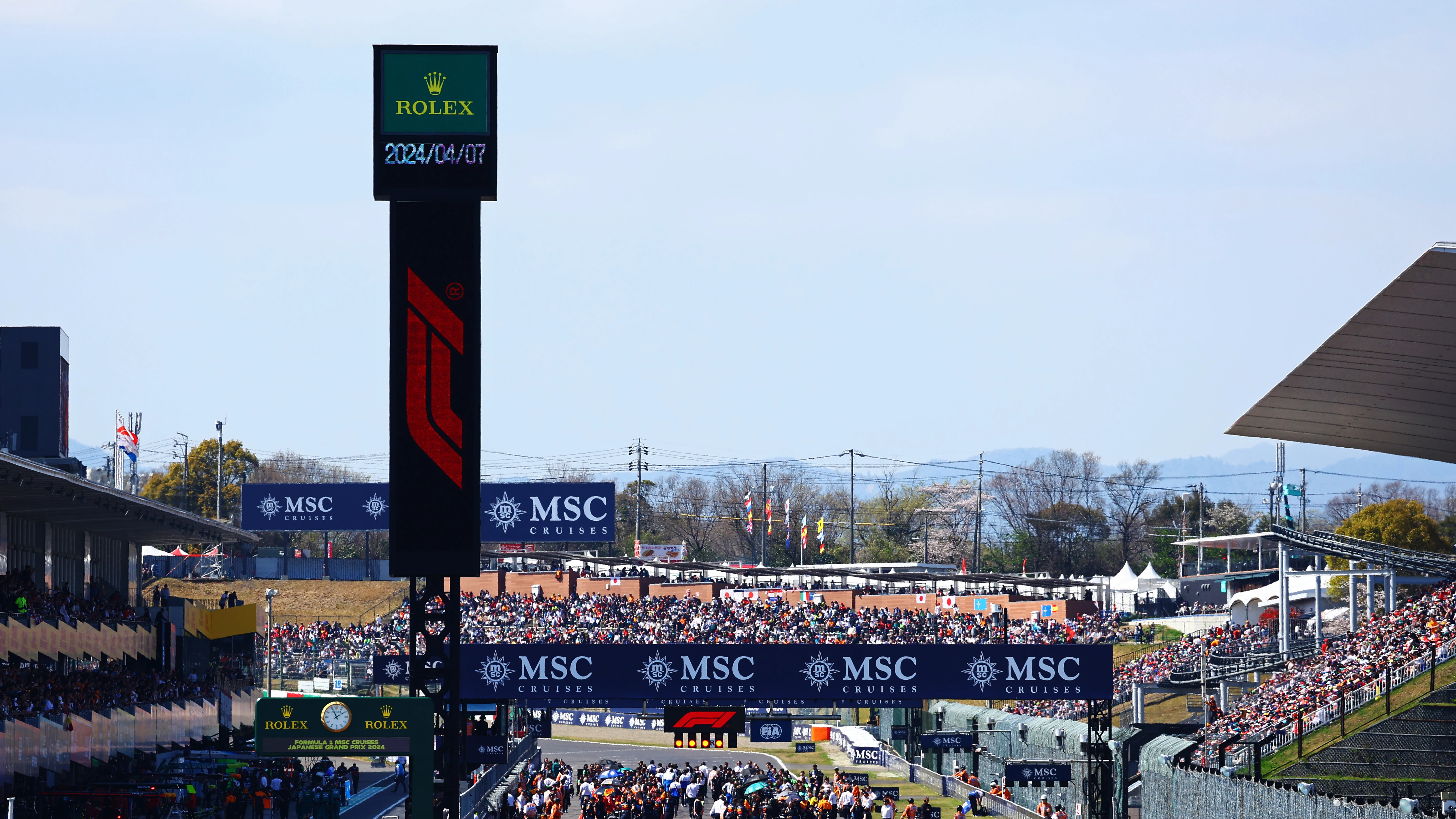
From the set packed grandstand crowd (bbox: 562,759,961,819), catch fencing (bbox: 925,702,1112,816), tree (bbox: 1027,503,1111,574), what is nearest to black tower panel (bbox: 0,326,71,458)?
packed grandstand crowd (bbox: 562,759,961,819)

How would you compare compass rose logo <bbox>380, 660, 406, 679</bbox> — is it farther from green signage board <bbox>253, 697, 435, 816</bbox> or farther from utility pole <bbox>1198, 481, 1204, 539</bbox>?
utility pole <bbox>1198, 481, 1204, 539</bbox>

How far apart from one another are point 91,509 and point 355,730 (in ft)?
77.4

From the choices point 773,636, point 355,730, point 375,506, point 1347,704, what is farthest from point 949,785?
point 375,506

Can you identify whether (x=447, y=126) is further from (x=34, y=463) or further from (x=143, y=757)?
(x=143, y=757)

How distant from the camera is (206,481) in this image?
120312 mm

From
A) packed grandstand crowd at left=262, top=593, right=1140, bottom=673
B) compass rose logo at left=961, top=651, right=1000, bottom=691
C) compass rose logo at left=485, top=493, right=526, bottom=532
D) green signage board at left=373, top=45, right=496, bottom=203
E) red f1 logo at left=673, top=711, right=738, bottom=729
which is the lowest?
packed grandstand crowd at left=262, top=593, right=1140, bottom=673

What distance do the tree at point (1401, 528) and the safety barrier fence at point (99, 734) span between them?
61.4 metres

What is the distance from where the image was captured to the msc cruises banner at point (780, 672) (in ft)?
119

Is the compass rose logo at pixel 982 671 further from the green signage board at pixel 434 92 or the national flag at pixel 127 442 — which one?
the national flag at pixel 127 442

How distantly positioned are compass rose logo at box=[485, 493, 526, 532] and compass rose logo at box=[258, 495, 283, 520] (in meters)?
Result: 10.9

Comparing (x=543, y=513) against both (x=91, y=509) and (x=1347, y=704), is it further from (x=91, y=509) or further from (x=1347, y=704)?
(x=1347, y=704)

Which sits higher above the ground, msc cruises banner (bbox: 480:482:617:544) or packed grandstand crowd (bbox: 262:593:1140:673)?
msc cruises banner (bbox: 480:482:617:544)

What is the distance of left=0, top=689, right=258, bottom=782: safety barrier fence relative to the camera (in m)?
29.6

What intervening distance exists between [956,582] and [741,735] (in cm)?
2235
